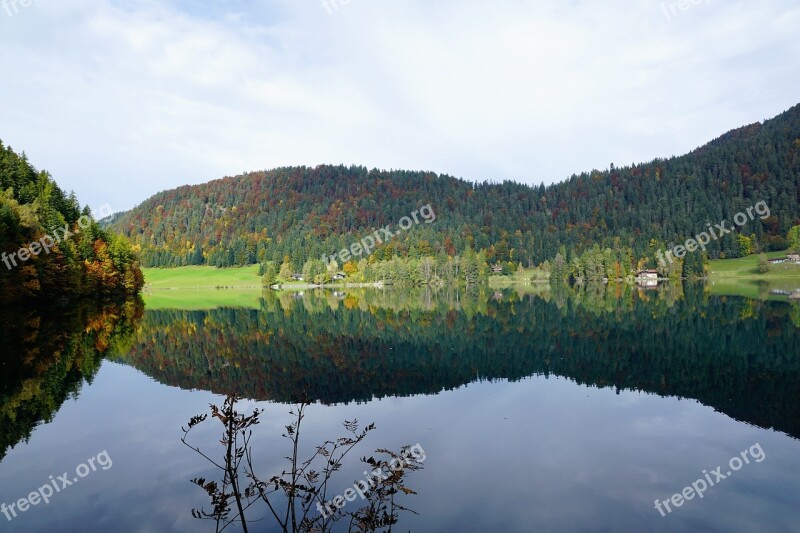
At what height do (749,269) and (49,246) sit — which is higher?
(49,246)

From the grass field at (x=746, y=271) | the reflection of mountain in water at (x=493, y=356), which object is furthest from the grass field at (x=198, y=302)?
the grass field at (x=746, y=271)

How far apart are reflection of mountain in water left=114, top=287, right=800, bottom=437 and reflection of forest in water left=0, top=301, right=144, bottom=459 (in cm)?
221

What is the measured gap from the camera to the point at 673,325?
34844 mm

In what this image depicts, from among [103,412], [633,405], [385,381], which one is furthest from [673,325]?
[103,412]

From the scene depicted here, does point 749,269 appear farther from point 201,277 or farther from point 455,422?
point 201,277

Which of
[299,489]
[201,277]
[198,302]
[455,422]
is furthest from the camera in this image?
[201,277]

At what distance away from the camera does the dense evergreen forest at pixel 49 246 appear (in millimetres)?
47250

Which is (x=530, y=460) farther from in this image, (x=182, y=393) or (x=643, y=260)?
(x=643, y=260)

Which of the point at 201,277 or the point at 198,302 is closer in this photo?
the point at 198,302

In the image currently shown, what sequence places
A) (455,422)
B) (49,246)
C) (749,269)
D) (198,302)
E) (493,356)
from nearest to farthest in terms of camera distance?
(455,422), (493,356), (49,246), (198,302), (749,269)

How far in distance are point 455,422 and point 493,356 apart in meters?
11.6

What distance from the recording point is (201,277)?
175250mm

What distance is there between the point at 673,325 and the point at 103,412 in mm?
35004

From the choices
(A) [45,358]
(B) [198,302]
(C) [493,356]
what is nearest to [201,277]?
(B) [198,302]
